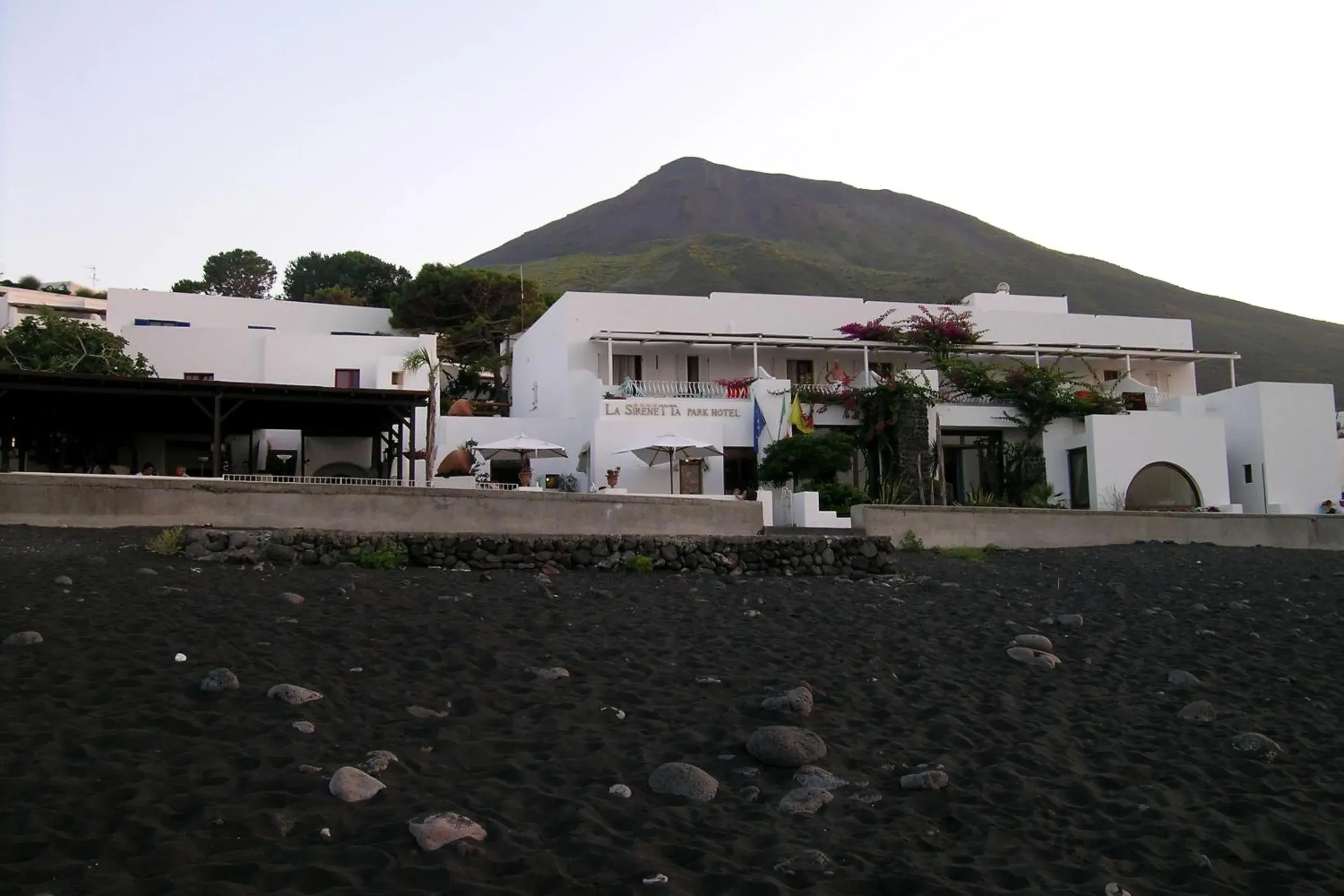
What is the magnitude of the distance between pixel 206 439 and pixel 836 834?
25667 millimetres

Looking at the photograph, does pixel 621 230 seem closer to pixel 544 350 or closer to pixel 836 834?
pixel 544 350

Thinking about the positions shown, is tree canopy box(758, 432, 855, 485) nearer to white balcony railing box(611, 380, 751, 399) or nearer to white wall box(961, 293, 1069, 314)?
white balcony railing box(611, 380, 751, 399)

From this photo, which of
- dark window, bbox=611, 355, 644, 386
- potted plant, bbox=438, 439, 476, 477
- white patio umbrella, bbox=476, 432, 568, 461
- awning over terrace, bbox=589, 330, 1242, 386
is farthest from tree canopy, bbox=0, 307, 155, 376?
dark window, bbox=611, 355, 644, 386

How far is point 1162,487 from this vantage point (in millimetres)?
25906

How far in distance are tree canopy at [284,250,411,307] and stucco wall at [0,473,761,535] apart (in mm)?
43359

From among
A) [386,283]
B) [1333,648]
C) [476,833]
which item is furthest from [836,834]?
[386,283]

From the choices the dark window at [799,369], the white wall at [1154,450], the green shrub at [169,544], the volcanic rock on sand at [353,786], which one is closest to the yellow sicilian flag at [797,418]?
the dark window at [799,369]

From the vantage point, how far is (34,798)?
3.86m

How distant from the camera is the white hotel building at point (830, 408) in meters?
25.6

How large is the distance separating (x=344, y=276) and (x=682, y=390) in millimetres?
42788

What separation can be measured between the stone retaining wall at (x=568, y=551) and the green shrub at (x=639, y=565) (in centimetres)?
7

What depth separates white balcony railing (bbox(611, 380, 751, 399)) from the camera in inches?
1032

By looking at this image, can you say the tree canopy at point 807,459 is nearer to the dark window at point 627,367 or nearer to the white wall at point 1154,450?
the dark window at point 627,367

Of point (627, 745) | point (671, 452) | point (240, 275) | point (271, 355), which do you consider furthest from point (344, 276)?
point (627, 745)
